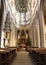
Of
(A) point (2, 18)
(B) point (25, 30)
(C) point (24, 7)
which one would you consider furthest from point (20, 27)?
(A) point (2, 18)

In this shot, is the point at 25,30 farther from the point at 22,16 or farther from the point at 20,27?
the point at 22,16

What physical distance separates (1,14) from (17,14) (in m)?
18.3

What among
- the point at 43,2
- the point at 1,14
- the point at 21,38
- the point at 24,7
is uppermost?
the point at 24,7

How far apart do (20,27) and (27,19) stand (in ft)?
7.79

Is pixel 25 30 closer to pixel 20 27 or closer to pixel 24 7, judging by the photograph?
pixel 20 27

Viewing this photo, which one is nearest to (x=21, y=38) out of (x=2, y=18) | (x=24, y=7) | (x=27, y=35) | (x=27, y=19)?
(x=27, y=35)

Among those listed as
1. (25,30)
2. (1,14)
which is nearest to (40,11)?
(1,14)

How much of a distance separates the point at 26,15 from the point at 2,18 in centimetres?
1833

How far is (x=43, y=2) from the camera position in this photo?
1645 centimetres

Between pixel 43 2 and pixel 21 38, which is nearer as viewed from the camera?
pixel 43 2

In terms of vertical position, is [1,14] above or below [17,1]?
below

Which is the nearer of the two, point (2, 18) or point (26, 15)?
point (2, 18)

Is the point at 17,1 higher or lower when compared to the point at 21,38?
higher

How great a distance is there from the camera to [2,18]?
17.4 metres
